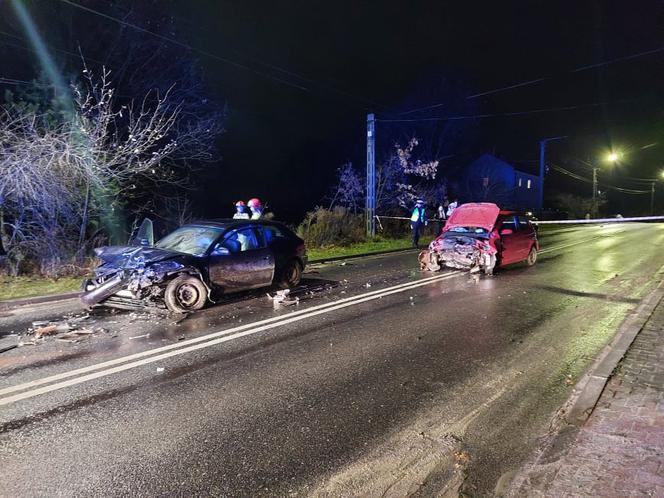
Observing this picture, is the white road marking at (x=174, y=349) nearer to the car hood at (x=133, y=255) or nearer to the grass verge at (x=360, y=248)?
the car hood at (x=133, y=255)

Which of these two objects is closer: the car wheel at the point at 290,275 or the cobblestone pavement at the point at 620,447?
the cobblestone pavement at the point at 620,447

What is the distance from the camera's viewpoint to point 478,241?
1138 cm

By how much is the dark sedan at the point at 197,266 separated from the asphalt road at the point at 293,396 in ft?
1.26

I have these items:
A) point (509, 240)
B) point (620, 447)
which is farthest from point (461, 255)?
point (620, 447)

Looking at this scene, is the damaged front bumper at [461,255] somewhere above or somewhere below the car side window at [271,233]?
below

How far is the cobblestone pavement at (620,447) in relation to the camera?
116 inches

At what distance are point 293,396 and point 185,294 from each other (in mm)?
3773

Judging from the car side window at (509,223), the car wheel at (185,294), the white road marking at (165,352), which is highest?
the car side window at (509,223)

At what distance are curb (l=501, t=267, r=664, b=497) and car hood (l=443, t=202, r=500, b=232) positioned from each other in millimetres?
5085

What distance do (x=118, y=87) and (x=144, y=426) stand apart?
53.0ft

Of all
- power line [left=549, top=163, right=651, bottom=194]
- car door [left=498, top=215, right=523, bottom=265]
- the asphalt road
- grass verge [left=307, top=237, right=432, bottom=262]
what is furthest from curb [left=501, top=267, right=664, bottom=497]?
power line [left=549, top=163, right=651, bottom=194]

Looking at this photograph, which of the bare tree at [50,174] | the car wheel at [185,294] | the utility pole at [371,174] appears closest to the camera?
the car wheel at [185,294]

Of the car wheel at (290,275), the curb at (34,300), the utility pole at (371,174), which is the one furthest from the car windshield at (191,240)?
the utility pole at (371,174)

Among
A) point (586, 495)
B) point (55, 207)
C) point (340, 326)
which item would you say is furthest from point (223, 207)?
point (586, 495)
